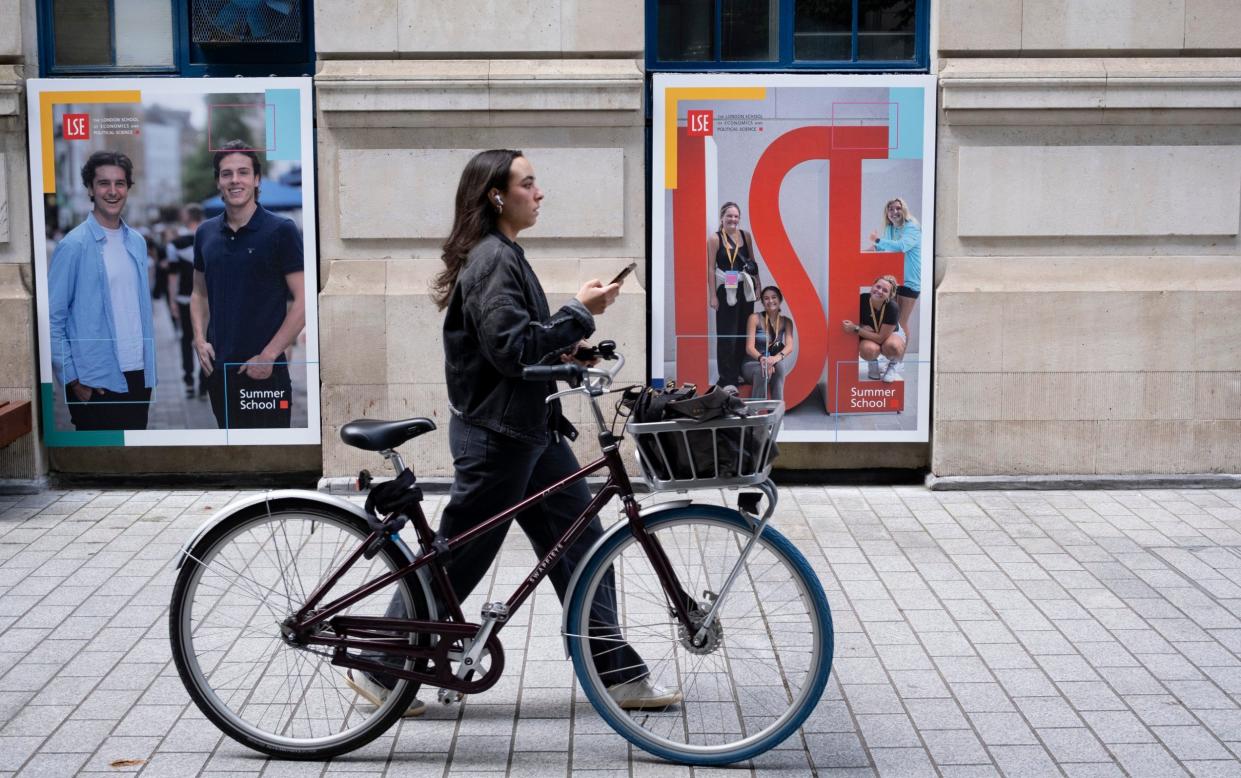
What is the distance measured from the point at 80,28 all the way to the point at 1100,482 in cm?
633

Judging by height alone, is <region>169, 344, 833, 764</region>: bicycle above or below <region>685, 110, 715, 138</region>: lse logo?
below

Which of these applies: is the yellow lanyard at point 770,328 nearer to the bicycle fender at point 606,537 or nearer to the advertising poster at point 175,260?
the advertising poster at point 175,260

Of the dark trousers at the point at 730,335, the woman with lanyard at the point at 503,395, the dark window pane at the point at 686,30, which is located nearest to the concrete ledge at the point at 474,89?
the dark window pane at the point at 686,30

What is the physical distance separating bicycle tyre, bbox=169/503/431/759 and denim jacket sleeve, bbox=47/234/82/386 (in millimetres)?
4153

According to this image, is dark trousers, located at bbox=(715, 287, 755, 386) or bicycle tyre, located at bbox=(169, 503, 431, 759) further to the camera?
dark trousers, located at bbox=(715, 287, 755, 386)

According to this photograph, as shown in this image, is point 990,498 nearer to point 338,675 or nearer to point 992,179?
point 992,179

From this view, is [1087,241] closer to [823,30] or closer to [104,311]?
[823,30]

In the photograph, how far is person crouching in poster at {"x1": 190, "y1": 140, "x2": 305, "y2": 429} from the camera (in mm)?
7992

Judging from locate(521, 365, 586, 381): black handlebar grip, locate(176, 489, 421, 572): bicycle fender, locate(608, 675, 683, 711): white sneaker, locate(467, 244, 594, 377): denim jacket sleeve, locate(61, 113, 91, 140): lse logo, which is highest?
locate(61, 113, 91, 140): lse logo

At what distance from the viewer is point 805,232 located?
318 inches

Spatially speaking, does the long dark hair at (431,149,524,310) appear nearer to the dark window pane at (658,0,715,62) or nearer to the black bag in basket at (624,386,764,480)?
the black bag in basket at (624,386,764,480)

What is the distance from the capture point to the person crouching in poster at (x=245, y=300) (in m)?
7.99

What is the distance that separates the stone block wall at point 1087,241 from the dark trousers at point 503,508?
160 inches

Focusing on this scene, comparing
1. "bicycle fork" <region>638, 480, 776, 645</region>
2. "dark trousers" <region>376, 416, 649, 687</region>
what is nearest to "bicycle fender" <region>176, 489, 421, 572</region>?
"dark trousers" <region>376, 416, 649, 687</region>
